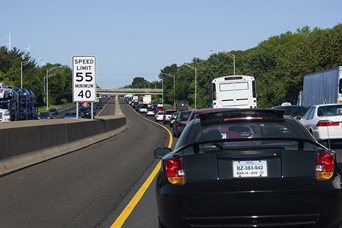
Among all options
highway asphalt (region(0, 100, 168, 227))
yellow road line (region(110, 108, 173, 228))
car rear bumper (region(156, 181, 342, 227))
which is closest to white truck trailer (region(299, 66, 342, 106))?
highway asphalt (region(0, 100, 168, 227))

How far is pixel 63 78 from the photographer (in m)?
156

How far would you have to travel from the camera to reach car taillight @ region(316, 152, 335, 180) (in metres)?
5.73

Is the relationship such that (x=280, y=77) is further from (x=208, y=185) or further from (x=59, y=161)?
(x=208, y=185)

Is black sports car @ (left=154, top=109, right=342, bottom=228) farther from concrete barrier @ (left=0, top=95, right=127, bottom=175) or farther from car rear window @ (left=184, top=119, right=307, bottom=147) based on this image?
concrete barrier @ (left=0, top=95, right=127, bottom=175)

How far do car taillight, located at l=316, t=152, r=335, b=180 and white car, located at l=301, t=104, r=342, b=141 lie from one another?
13.5m

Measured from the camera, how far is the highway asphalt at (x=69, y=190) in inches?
341

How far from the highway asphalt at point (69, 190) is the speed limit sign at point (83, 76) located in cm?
1033

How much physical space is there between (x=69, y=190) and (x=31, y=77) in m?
114

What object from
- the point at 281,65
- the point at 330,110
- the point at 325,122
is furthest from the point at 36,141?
the point at 281,65

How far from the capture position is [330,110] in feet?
66.3

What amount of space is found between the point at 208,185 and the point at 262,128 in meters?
1.51

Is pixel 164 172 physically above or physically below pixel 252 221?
above

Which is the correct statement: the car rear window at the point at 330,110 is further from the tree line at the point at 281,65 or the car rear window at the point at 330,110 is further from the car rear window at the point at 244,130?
the tree line at the point at 281,65

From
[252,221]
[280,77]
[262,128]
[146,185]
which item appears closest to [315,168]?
[252,221]
